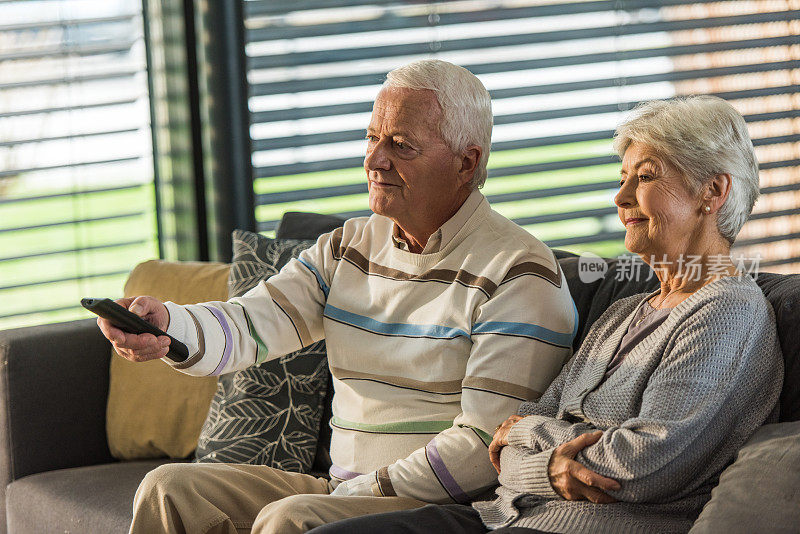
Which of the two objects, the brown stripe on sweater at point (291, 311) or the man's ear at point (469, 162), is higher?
the man's ear at point (469, 162)

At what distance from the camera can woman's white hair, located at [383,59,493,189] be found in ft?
5.90

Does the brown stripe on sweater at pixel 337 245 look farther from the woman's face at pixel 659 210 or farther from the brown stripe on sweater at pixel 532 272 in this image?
the woman's face at pixel 659 210

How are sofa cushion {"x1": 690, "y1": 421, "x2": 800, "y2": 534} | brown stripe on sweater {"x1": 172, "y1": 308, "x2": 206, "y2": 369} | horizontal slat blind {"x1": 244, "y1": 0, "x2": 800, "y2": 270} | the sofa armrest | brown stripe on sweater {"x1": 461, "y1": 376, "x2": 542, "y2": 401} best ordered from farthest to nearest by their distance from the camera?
horizontal slat blind {"x1": 244, "y1": 0, "x2": 800, "y2": 270} < the sofa armrest < brown stripe on sweater {"x1": 172, "y1": 308, "x2": 206, "y2": 369} < brown stripe on sweater {"x1": 461, "y1": 376, "x2": 542, "y2": 401} < sofa cushion {"x1": 690, "y1": 421, "x2": 800, "y2": 534}

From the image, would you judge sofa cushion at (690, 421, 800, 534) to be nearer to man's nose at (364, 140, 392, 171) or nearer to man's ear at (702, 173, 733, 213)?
man's ear at (702, 173, 733, 213)

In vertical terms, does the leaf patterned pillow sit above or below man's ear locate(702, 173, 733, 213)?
below

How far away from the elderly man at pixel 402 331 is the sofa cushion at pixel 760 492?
0.42 m

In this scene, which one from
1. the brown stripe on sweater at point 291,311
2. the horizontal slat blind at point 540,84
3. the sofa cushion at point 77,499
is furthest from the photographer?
the horizontal slat blind at point 540,84

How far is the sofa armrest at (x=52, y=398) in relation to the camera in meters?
2.36

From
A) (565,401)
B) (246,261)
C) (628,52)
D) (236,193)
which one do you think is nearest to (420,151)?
(565,401)

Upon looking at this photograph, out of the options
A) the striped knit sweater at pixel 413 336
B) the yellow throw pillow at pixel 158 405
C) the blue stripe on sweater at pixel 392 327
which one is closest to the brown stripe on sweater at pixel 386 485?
the striped knit sweater at pixel 413 336

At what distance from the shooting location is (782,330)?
5.03 ft

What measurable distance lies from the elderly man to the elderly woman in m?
0.09

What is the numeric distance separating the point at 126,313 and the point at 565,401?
30.7 inches

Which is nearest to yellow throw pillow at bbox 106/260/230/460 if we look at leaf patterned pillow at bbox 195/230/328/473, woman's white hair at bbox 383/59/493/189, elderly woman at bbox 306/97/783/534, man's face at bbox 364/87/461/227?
leaf patterned pillow at bbox 195/230/328/473
